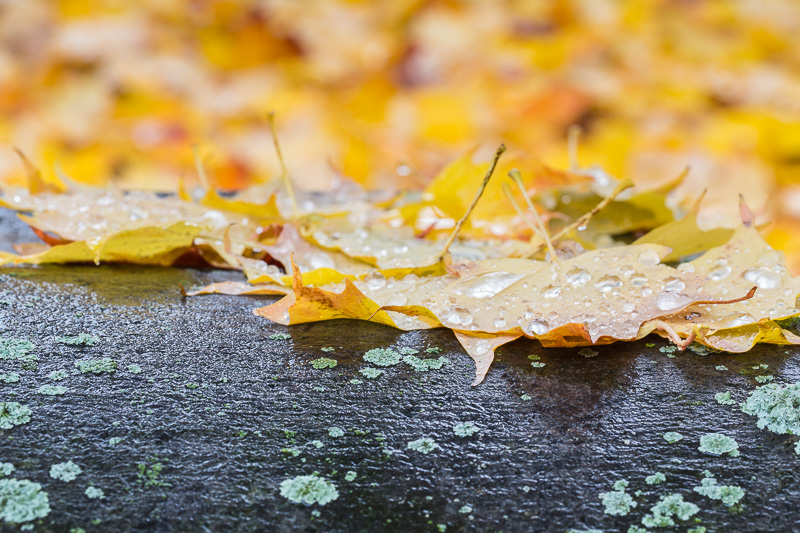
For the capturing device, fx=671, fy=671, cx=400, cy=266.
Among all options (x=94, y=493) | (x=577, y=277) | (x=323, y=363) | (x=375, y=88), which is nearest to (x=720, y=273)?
(x=577, y=277)

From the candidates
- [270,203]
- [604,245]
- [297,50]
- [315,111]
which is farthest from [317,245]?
[297,50]

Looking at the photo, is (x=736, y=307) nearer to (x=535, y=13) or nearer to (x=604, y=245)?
(x=604, y=245)

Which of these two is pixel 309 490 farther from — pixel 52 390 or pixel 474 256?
pixel 474 256

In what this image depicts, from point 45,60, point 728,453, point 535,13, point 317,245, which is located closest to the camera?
point 728,453

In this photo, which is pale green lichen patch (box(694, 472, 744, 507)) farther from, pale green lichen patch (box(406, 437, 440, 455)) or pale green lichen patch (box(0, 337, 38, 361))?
pale green lichen patch (box(0, 337, 38, 361))

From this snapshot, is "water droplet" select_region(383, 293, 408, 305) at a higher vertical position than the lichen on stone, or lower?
higher

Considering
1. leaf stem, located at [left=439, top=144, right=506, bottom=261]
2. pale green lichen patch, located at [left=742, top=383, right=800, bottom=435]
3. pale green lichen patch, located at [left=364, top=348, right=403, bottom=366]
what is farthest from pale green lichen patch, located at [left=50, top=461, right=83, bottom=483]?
pale green lichen patch, located at [left=742, top=383, right=800, bottom=435]

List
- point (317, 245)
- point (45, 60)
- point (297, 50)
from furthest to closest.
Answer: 1. point (297, 50)
2. point (45, 60)
3. point (317, 245)
